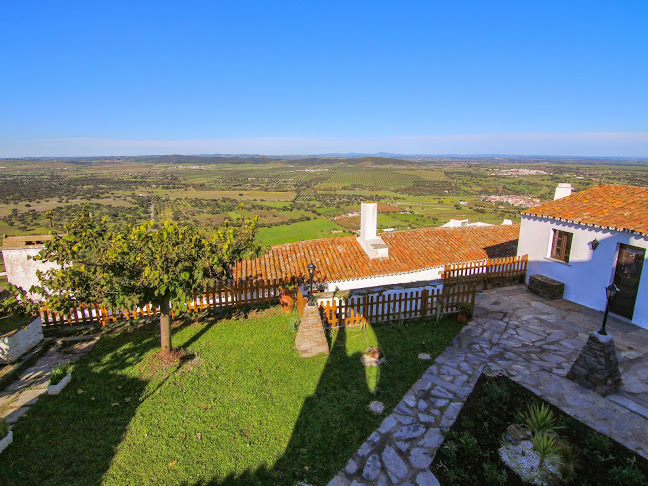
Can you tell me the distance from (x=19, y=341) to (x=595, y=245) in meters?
15.3

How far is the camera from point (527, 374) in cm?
665

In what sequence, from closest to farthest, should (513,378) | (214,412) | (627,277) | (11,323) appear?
(214,412), (513,378), (11,323), (627,277)

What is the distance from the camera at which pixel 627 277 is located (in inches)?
351

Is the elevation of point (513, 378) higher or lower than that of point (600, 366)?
lower

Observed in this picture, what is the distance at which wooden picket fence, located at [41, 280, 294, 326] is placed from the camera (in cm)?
955

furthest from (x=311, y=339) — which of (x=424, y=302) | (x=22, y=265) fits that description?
(x=22, y=265)

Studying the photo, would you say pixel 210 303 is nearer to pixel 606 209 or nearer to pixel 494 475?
pixel 494 475

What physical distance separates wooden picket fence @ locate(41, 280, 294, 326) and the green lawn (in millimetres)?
24000

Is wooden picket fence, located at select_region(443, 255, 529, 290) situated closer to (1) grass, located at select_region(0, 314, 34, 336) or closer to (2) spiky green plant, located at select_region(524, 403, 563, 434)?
(2) spiky green plant, located at select_region(524, 403, 563, 434)

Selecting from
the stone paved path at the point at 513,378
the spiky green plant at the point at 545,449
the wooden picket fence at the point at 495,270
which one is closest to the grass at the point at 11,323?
the stone paved path at the point at 513,378

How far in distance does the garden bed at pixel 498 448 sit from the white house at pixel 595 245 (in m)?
5.63

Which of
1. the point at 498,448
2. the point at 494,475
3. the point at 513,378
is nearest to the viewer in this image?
the point at 494,475

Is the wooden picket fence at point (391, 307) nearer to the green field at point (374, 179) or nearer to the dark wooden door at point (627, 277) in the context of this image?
the dark wooden door at point (627, 277)

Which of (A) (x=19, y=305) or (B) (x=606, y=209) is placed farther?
(B) (x=606, y=209)
